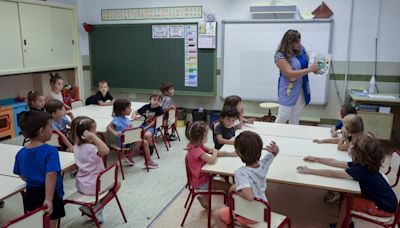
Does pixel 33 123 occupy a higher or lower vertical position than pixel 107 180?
higher

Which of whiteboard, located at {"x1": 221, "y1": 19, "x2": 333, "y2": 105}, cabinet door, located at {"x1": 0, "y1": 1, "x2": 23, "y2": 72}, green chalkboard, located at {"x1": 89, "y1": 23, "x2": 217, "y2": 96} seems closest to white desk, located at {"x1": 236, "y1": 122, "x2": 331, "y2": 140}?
whiteboard, located at {"x1": 221, "y1": 19, "x2": 333, "y2": 105}

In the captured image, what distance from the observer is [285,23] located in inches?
217

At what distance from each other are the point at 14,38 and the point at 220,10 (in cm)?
334

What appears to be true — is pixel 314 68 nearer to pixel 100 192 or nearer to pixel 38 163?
pixel 100 192

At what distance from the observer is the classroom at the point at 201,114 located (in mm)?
2236

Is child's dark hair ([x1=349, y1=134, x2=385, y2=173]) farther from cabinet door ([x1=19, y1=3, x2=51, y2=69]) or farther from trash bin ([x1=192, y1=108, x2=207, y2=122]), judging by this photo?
cabinet door ([x1=19, y1=3, x2=51, y2=69])

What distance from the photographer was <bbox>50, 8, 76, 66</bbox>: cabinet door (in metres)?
6.16

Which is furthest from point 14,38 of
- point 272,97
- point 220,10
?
point 272,97

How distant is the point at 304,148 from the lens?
2975 millimetres

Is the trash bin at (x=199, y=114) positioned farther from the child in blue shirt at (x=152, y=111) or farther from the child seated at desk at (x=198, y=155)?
the child seated at desk at (x=198, y=155)

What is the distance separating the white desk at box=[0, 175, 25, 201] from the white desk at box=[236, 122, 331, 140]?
6.34 feet

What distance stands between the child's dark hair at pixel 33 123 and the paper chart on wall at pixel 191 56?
4196 millimetres

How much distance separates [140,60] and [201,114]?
1558mm

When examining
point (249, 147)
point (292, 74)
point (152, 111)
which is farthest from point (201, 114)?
point (249, 147)
